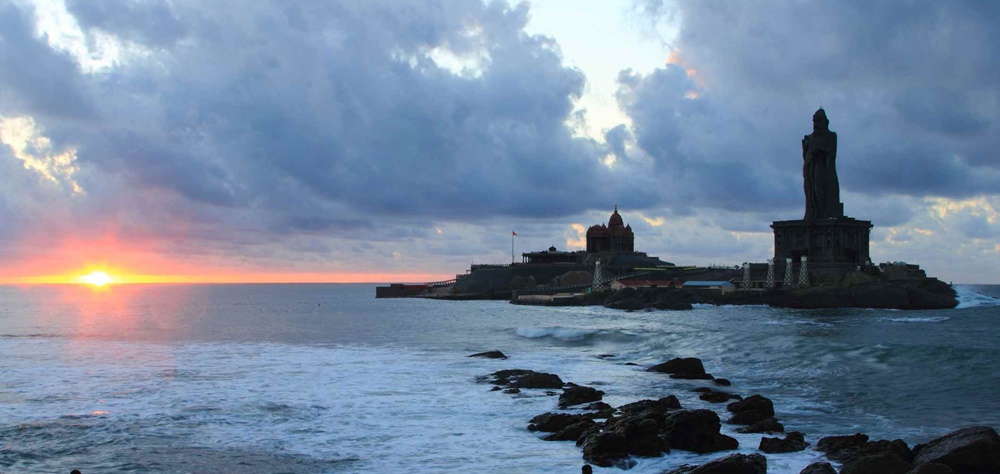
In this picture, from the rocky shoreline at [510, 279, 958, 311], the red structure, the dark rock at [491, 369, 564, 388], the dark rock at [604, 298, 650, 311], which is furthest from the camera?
the red structure

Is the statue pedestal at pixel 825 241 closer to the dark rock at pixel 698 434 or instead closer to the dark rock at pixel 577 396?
the dark rock at pixel 577 396

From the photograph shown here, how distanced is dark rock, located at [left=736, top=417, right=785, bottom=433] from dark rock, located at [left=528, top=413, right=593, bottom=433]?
15.1 feet

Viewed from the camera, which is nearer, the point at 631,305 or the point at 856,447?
the point at 856,447

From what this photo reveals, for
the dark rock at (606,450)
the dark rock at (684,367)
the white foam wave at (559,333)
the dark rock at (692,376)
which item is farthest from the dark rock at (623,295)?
the dark rock at (606,450)

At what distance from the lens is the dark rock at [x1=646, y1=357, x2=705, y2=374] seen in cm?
3800

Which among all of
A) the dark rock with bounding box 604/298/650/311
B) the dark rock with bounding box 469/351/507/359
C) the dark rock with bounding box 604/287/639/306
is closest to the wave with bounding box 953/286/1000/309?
the dark rock with bounding box 604/298/650/311

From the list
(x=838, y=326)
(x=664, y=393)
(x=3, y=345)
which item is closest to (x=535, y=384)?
(x=664, y=393)

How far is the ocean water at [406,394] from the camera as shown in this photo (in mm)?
21703

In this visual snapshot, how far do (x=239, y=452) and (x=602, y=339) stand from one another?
39962 mm

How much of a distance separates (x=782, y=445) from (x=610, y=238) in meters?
166

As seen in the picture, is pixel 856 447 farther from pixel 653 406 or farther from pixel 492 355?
pixel 492 355

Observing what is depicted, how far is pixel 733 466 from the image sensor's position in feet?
58.9

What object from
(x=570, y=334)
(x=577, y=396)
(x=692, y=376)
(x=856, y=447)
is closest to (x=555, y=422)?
(x=577, y=396)

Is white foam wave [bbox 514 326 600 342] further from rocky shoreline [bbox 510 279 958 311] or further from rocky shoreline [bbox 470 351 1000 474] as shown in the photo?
rocky shoreline [bbox 510 279 958 311]
